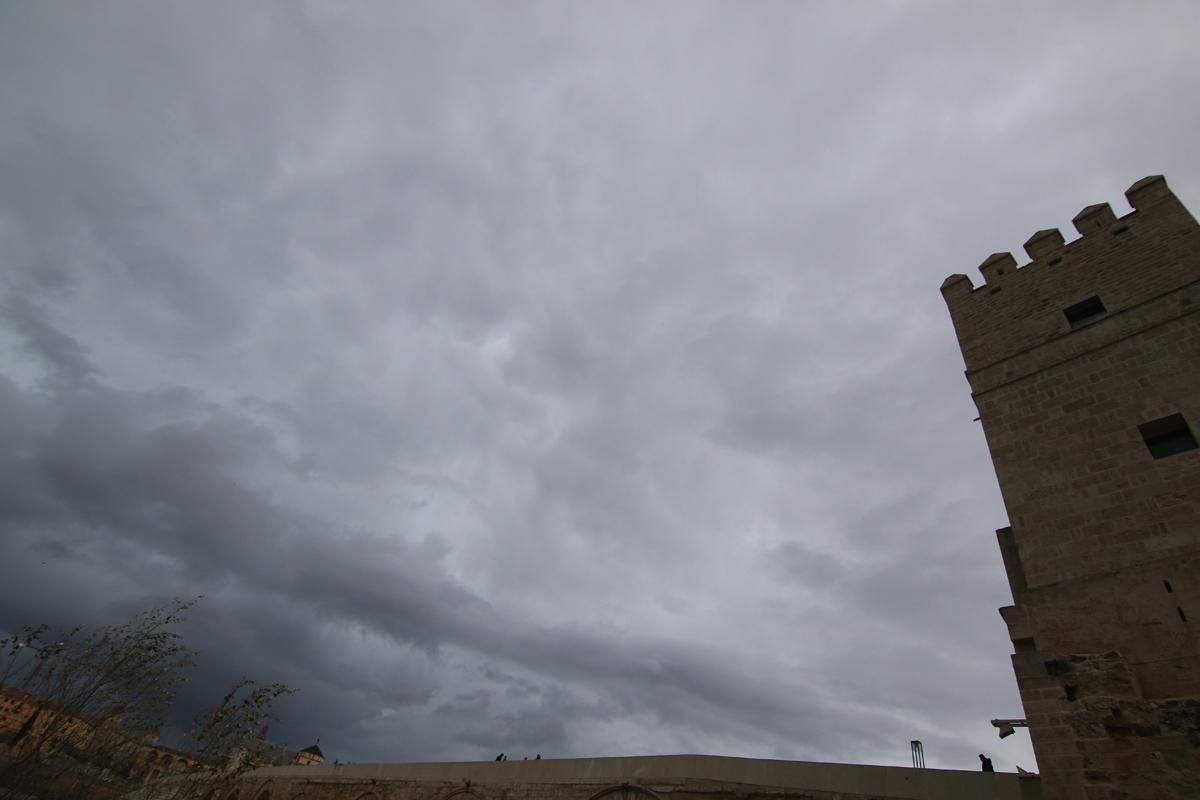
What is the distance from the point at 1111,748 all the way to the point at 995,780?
5.38ft

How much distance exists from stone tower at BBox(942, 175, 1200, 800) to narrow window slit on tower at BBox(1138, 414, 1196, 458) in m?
0.02

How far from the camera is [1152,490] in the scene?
762 centimetres

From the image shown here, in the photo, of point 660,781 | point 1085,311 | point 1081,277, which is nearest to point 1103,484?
point 1085,311

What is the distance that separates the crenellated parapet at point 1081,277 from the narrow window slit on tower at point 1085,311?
1 centimetres

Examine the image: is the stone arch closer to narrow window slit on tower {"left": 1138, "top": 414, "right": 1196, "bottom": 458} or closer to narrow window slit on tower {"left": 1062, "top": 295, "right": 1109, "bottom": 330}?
narrow window slit on tower {"left": 1138, "top": 414, "right": 1196, "bottom": 458}

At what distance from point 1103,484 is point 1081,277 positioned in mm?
4047

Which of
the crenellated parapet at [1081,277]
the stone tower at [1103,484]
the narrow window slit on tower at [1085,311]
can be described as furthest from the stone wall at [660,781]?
the narrow window slit on tower at [1085,311]

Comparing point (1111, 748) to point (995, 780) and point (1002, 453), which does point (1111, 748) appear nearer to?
point (995, 780)

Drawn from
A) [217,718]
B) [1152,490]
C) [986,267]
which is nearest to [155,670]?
[217,718]

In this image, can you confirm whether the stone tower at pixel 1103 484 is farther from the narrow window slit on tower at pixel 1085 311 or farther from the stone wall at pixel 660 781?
the stone wall at pixel 660 781

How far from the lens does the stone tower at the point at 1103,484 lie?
655 cm

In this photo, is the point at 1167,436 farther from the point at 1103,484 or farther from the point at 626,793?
the point at 626,793

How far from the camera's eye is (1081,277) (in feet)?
32.5

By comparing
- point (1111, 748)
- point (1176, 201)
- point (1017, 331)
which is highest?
point (1176, 201)
